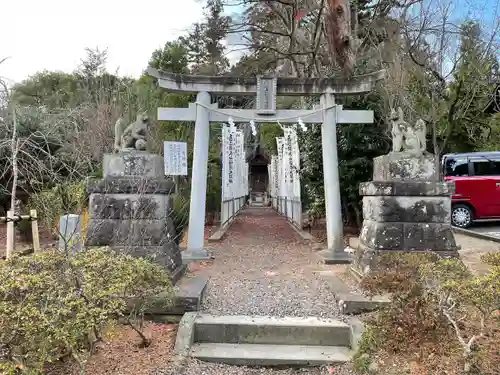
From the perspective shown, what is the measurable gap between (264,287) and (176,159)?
4.27 metres

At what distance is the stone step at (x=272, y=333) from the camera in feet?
13.2

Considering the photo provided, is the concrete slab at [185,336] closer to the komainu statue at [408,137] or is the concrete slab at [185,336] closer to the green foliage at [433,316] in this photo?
the green foliage at [433,316]

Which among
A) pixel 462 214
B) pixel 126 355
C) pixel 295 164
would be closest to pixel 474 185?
pixel 462 214

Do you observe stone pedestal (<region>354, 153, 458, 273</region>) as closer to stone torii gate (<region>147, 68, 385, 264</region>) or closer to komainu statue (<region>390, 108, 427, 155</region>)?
komainu statue (<region>390, 108, 427, 155</region>)

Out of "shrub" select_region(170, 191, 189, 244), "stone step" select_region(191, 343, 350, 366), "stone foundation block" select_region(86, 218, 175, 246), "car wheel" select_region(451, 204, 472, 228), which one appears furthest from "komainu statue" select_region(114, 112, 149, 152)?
"car wheel" select_region(451, 204, 472, 228)

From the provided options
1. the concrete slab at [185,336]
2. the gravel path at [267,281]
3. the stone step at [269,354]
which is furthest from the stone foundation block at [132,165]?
the stone step at [269,354]

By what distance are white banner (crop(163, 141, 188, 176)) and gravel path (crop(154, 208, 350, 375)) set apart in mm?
1991

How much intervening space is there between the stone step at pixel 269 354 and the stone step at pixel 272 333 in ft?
0.23

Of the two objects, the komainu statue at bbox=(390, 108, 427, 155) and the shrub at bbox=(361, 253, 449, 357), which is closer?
the shrub at bbox=(361, 253, 449, 357)

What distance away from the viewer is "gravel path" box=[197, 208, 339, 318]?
15.4 ft

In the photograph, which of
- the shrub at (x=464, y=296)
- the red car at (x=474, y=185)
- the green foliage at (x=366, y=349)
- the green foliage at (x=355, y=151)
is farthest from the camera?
the red car at (x=474, y=185)

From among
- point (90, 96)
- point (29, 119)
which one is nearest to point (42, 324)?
point (29, 119)

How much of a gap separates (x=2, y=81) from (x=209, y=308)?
463cm

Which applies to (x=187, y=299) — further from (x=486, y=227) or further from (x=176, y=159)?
(x=486, y=227)
